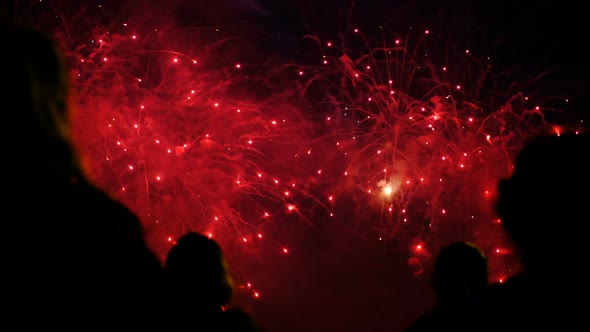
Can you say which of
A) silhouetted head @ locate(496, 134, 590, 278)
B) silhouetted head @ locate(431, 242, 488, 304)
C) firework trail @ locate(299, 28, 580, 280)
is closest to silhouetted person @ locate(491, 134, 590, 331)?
silhouetted head @ locate(496, 134, 590, 278)

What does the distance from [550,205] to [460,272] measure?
54.2 inches

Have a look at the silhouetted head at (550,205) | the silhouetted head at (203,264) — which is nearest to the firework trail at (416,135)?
the silhouetted head at (203,264)

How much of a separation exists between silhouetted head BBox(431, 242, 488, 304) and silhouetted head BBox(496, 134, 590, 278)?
1186 millimetres

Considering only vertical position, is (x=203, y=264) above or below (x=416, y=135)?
below

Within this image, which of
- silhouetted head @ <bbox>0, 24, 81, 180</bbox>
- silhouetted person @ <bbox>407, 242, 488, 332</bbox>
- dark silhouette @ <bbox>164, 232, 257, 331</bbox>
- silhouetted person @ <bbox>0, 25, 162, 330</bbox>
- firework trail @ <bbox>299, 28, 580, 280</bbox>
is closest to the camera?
silhouetted person @ <bbox>0, 25, 162, 330</bbox>

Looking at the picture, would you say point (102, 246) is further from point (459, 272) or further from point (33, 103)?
point (459, 272)

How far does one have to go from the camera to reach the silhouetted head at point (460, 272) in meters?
2.87

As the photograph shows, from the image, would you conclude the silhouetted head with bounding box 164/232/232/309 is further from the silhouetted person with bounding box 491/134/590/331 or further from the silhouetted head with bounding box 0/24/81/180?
the silhouetted person with bounding box 491/134/590/331

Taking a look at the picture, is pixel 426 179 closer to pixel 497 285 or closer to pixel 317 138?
pixel 317 138

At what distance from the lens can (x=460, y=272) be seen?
293 centimetres

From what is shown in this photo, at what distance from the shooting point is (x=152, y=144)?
770cm

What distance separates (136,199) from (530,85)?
19.6ft

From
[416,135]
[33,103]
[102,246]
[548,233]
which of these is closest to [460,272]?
[548,233]

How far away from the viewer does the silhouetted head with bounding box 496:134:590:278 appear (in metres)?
1.58
